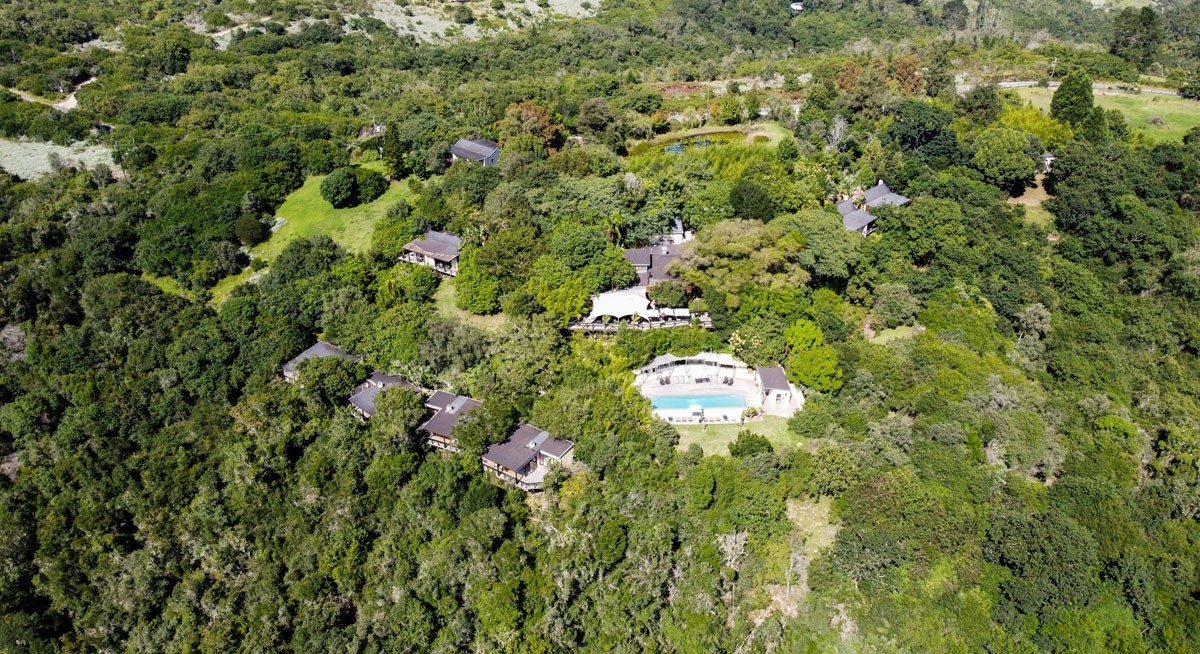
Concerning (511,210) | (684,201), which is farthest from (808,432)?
(511,210)

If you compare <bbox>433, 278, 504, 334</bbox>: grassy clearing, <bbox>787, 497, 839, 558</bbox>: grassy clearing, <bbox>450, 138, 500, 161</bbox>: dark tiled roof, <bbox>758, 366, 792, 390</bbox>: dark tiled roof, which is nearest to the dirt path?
<bbox>450, 138, 500, 161</bbox>: dark tiled roof

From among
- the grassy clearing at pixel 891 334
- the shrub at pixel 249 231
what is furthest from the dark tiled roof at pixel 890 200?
the shrub at pixel 249 231

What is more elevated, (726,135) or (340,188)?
(726,135)

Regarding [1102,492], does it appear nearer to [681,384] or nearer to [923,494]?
[923,494]

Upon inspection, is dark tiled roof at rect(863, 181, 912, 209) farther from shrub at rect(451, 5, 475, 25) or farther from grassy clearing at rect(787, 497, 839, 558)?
shrub at rect(451, 5, 475, 25)

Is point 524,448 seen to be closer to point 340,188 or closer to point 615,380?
point 615,380

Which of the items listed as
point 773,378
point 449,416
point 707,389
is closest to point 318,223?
point 449,416
